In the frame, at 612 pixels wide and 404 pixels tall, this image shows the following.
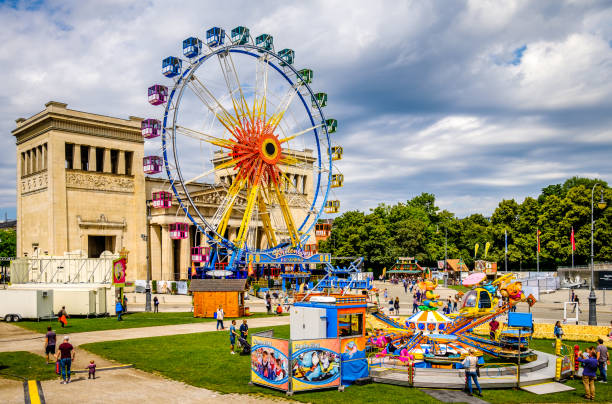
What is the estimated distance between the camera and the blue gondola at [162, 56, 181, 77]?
47844mm

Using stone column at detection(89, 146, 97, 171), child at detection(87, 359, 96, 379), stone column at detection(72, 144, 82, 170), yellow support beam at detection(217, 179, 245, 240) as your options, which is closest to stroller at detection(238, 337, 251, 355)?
child at detection(87, 359, 96, 379)

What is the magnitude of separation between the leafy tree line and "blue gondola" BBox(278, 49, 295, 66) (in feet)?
153

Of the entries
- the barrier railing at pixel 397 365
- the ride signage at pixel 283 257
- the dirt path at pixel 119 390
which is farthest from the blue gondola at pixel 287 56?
the barrier railing at pixel 397 365

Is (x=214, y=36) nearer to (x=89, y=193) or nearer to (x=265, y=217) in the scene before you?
(x=265, y=217)

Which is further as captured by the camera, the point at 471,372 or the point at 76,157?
the point at 76,157

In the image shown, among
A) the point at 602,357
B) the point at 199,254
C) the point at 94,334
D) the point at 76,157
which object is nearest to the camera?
the point at 602,357

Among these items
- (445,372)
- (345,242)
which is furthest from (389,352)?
(345,242)

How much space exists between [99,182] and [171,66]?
1284 inches

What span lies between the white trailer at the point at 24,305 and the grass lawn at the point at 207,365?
1175cm

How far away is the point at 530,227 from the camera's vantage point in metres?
90.5

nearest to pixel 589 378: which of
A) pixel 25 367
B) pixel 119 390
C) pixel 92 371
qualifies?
pixel 119 390

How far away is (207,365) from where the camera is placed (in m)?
22.9

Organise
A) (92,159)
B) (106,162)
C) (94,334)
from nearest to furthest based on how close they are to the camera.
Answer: (94,334) → (92,159) → (106,162)

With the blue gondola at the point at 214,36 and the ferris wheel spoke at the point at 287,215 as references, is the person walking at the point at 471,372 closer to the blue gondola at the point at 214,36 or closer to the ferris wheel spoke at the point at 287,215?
the blue gondola at the point at 214,36
